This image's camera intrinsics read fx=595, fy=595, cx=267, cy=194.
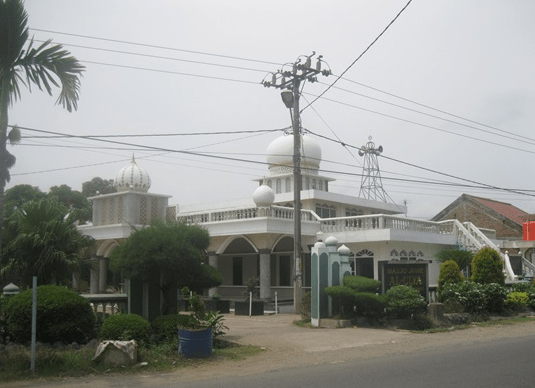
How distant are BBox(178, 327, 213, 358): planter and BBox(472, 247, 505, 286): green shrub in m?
14.9

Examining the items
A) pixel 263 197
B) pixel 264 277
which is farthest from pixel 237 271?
pixel 263 197

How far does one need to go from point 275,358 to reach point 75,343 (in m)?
4.22

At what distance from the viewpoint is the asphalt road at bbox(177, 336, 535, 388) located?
369 inches

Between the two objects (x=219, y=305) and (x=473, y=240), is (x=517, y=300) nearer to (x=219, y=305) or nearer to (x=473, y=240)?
(x=473, y=240)

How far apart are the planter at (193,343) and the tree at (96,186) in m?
39.1

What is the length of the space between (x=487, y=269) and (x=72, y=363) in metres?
17.8

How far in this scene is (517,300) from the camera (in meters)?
22.8

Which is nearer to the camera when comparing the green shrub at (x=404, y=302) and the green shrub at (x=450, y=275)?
the green shrub at (x=404, y=302)

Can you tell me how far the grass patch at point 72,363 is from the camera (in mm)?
10398

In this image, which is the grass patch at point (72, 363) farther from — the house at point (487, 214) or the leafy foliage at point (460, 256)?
the house at point (487, 214)

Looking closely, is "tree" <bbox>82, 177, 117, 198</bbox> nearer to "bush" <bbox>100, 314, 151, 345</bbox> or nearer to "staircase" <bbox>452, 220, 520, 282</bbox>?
"staircase" <bbox>452, 220, 520, 282</bbox>

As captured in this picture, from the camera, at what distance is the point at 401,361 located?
11836 millimetres

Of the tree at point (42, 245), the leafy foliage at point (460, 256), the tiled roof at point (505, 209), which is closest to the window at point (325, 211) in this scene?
the leafy foliage at point (460, 256)

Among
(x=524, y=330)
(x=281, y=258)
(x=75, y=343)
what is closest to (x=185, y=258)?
(x=75, y=343)
